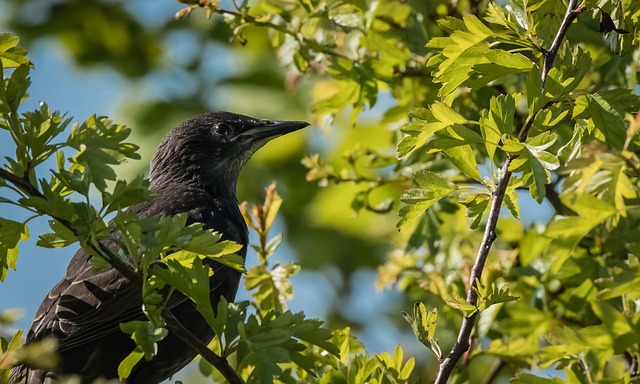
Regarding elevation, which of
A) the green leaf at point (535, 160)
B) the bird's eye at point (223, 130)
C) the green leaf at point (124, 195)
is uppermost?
the bird's eye at point (223, 130)

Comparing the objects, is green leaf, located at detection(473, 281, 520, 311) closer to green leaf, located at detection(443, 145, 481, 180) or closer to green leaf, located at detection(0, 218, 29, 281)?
green leaf, located at detection(443, 145, 481, 180)

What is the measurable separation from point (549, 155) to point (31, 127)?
1.39 meters

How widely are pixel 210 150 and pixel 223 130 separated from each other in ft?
0.51

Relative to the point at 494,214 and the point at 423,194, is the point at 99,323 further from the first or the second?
the point at 494,214

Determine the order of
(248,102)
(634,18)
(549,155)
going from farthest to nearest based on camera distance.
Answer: (248,102), (634,18), (549,155)

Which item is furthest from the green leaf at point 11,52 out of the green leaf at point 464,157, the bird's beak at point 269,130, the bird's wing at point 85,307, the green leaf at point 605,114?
the bird's beak at point 269,130

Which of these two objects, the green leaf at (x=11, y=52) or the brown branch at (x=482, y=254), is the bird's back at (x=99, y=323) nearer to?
the green leaf at (x=11, y=52)

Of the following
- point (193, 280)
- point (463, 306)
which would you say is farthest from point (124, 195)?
point (463, 306)

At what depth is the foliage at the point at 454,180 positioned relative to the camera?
2543 mm

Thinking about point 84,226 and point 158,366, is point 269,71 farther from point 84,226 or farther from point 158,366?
Answer: point 84,226

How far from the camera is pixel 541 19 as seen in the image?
9.37 feet

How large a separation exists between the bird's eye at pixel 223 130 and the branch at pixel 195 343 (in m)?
3.16

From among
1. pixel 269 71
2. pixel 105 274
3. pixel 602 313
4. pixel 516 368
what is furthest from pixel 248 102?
pixel 602 313

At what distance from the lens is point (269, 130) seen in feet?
18.6
